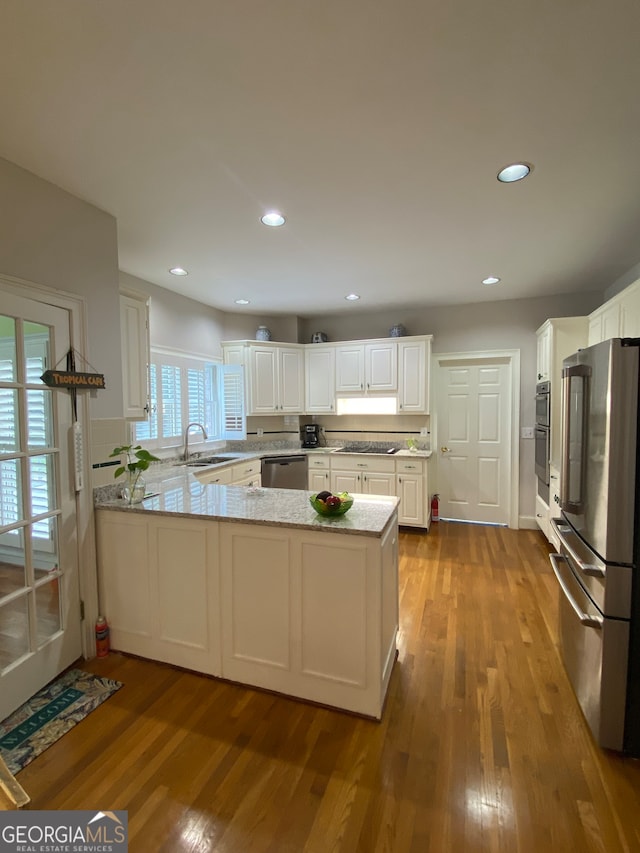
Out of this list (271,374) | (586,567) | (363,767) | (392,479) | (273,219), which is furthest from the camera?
(271,374)

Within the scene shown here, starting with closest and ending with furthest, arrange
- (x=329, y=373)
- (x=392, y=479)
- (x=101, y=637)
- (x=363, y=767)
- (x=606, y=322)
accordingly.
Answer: (x=363, y=767)
(x=101, y=637)
(x=606, y=322)
(x=392, y=479)
(x=329, y=373)

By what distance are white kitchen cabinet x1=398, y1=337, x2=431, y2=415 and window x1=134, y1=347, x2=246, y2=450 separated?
2002 millimetres

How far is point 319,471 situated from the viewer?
4828 millimetres

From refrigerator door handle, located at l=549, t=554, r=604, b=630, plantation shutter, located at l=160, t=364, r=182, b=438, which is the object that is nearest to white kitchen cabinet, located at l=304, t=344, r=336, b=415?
plantation shutter, located at l=160, t=364, r=182, b=438

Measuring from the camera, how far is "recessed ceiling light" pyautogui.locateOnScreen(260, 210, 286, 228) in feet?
7.95

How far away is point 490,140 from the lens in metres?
1.73

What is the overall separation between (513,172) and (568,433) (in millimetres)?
1377

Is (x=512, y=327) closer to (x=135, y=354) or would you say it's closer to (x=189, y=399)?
(x=189, y=399)

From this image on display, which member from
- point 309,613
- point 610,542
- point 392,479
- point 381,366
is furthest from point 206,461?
point 610,542

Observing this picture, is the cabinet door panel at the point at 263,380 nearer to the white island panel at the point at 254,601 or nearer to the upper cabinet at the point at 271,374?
the upper cabinet at the point at 271,374

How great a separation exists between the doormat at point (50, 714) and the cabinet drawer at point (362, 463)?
3.12 metres

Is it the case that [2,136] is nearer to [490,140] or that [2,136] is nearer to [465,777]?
[490,140]

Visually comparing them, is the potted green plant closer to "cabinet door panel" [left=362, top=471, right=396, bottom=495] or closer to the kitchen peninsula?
the kitchen peninsula

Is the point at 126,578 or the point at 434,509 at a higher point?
the point at 126,578
